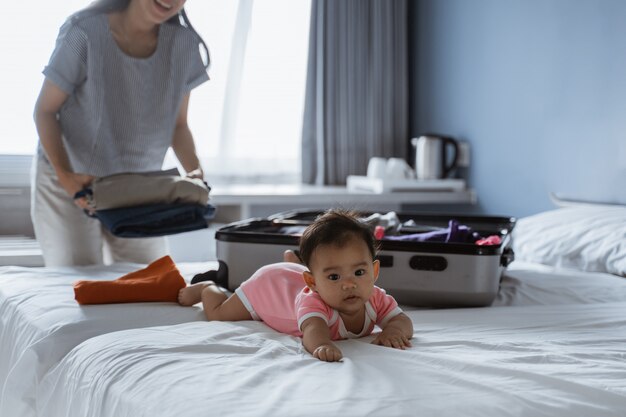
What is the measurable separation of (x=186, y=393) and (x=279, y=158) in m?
2.91

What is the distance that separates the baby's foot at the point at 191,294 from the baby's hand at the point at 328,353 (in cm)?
50

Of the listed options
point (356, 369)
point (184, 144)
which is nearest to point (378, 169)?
point (184, 144)

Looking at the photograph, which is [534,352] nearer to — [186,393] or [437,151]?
[186,393]

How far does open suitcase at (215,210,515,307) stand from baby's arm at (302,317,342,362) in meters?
0.42

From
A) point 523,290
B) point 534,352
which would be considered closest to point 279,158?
point 523,290

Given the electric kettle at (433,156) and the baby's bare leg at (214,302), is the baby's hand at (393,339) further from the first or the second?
the electric kettle at (433,156)

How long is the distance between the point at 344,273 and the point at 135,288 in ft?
1.85

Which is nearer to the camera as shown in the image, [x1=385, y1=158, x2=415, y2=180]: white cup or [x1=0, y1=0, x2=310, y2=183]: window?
[x1=0, y1=0, x2=310, y2=183]: window

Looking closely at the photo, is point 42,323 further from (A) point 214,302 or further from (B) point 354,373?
(B) point 354,373

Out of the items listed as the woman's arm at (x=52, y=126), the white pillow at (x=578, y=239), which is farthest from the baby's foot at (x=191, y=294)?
the white pillow at (x=578, y=239)

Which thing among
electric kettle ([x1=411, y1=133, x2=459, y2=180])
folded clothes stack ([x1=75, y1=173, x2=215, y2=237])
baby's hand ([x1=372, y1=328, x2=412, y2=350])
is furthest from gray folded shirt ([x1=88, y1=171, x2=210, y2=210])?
electric kettle ([x1=411, y1=133, x2=459, y2=180])

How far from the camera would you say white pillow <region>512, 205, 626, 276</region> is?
2031 mm

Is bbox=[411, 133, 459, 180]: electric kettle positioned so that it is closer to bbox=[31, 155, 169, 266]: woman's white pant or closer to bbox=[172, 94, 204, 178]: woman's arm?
bbox=[172, 94, 204, 178]: woman's arm

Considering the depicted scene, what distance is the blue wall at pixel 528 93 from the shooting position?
8.37 ft
